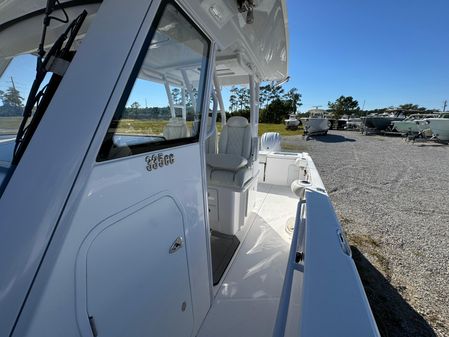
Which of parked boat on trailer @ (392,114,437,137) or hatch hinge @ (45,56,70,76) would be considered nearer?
hatch hinge @ (45,56,70,76)

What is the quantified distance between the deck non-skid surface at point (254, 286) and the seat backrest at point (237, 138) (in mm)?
919

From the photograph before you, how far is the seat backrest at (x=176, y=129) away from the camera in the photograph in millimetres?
1068

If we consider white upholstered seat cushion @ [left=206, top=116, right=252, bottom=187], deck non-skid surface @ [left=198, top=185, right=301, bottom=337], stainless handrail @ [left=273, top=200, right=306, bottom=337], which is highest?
white upholstered seat cushion @ [left=206, top=116, right=252, bottom=187]

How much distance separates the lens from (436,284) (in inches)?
87.9

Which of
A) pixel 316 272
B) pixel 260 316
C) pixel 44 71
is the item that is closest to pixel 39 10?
pixel 44 71

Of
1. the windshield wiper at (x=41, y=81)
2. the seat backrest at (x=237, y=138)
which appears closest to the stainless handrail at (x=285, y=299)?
the windshield wiper at (x=41, y=81)

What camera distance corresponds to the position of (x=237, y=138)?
273 cm

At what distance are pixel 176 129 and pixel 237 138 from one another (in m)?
1.66

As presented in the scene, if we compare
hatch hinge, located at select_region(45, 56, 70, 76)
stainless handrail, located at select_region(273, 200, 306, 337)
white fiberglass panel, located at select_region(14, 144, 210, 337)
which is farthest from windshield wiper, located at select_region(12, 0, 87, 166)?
stainless handrail, located at select_region(273, 200, 306, 337)

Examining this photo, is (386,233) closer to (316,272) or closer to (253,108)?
(253,108)

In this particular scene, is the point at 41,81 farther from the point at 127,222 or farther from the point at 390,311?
the point at 390,311

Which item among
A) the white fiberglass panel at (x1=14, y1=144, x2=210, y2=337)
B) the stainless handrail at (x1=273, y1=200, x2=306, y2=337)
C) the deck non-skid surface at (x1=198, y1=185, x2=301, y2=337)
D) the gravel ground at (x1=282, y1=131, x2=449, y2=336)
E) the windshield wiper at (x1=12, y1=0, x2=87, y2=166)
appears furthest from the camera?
the gravel ground at (x1=282, y1=131, x2=449, y2=336)

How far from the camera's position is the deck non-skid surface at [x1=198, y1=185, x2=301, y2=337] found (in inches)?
56.6

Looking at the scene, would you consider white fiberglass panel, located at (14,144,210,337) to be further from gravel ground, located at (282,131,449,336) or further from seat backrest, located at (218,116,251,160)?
gravel ground, located at (282,131,449,336)
